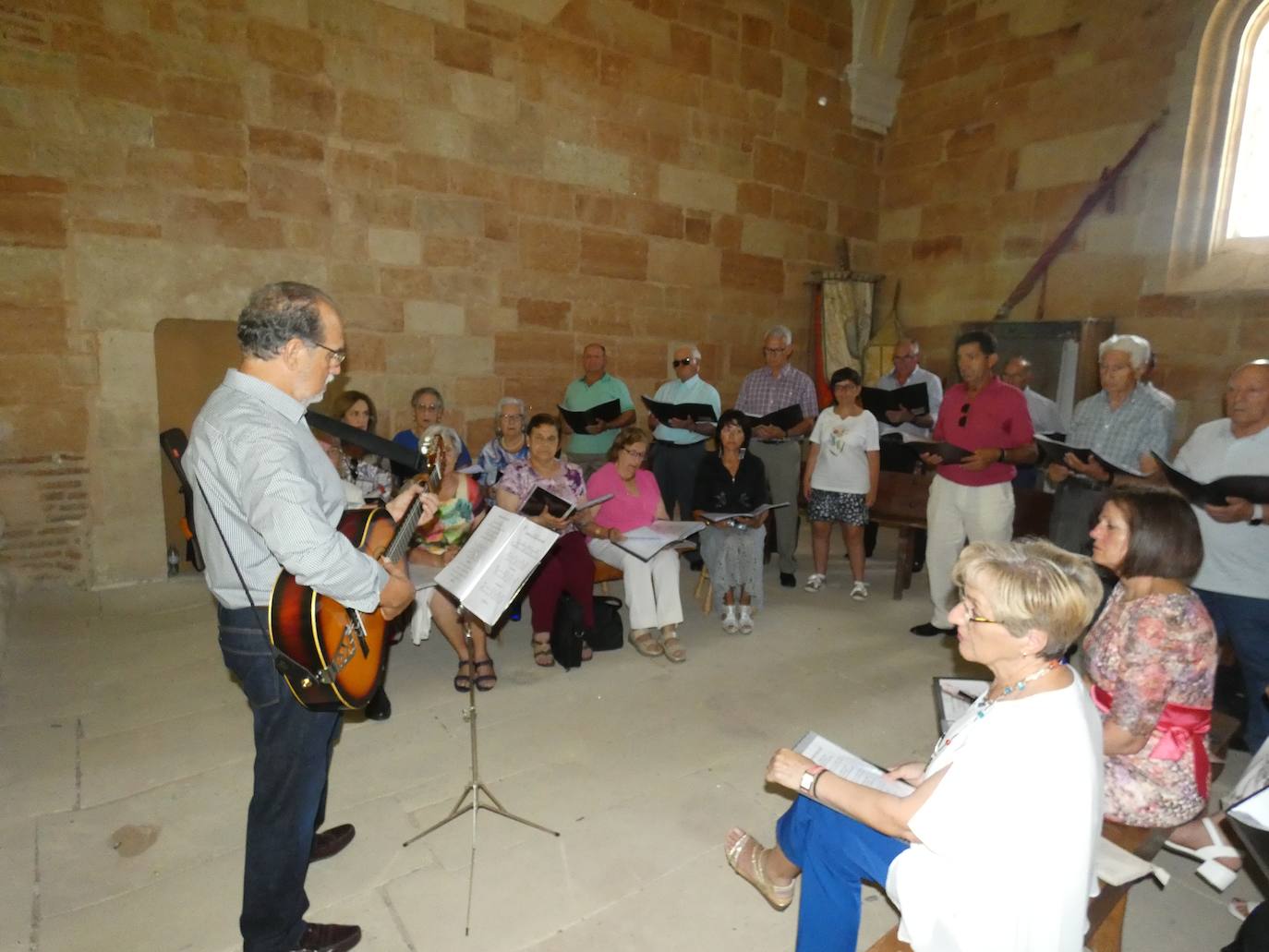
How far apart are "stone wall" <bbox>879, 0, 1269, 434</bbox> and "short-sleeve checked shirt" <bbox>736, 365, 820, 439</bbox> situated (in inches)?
117

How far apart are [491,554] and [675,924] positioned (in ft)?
3.93

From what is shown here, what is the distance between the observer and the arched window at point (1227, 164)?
5.59 metres

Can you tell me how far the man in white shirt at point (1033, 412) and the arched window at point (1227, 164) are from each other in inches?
62.0

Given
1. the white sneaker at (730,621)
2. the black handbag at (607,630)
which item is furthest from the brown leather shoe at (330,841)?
the white sneaker at (730,621)

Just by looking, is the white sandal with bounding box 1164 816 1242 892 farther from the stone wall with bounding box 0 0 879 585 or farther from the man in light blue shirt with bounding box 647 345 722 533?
the stone wall with bounding box 0 0 879 585

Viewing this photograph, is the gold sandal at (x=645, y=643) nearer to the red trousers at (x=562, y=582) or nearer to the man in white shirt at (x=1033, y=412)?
the red trousers at (x=562, y=582)

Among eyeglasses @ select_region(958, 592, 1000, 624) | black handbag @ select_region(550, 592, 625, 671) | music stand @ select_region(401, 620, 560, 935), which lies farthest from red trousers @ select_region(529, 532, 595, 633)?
eyeglasses @ select_region(958, 592, 1000, 624)

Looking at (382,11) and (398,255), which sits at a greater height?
(382,11)

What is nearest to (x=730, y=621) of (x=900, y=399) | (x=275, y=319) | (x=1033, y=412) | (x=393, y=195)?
(x=900, y=399)

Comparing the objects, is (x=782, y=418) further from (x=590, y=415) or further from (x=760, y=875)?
(x=760, y=875)

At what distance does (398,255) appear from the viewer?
5477mm

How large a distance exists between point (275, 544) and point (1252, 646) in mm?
3398

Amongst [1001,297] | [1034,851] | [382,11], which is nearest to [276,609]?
[1034,851]

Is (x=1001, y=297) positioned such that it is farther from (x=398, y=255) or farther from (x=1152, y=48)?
(x=398, y=255)
